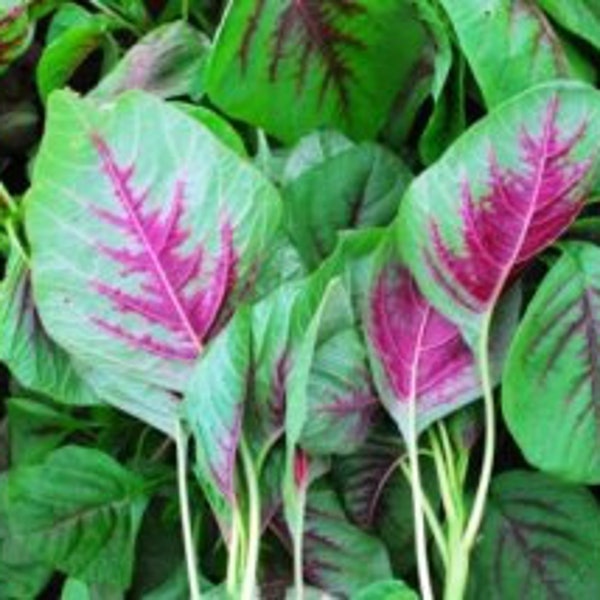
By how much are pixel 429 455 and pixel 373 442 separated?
24mm

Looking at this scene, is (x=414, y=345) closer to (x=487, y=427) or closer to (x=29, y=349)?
(x=487, y=427)

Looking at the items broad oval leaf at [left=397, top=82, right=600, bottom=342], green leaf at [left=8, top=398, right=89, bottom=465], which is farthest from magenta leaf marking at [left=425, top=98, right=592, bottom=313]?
green leaf at [left=8, top=398, right=89, bottom=465]

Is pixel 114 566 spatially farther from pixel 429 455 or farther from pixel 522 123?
pixel 522 123

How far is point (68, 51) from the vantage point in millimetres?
604

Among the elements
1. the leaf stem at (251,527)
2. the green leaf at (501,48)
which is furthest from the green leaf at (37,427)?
the green leaf at (501,48)

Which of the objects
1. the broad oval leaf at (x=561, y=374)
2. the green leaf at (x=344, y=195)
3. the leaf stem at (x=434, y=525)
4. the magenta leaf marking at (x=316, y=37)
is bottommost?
the leaf stem at (x=434, y=525)

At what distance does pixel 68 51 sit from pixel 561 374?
0.91ft

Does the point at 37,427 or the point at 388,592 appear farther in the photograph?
the point at 37,427

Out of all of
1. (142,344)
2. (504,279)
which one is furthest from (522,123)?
(142,344)

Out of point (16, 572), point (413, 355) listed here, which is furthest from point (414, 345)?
point (16, 572)

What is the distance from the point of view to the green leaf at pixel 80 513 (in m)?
0.55

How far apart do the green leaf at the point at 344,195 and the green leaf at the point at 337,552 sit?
0.10 meters

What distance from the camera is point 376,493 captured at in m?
0.54

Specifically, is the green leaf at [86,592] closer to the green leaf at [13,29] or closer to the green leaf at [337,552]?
the green leaf at [337,552]
